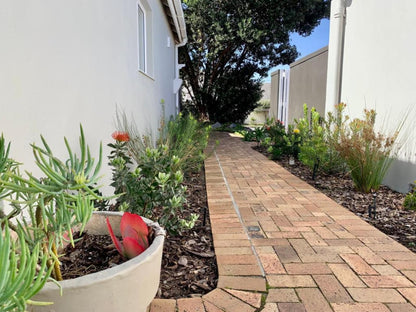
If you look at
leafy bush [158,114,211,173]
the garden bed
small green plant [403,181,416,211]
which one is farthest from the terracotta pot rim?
small green plant [403,181,416,211]

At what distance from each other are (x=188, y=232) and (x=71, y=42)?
1.82 metres

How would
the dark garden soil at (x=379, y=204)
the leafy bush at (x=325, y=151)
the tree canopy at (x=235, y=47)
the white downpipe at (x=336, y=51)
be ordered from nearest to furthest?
1. the dark garden soil at (x=379, y=204)
2. the leafy bush at (x=325, y=151)
3. the white downpipe at (x=336, y=51)
4. the tree canopy at (x=235, y=47)

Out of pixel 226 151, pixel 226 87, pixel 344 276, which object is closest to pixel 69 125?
pixel 344 276

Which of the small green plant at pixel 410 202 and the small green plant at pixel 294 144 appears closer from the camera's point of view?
the small green plant at pixel 410 202

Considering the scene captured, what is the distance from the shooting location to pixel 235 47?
50.8 ft

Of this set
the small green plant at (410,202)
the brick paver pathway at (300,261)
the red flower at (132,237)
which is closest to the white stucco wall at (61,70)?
the red flower at (132,237)

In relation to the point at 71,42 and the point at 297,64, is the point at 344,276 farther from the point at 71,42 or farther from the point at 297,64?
the point at 297,64

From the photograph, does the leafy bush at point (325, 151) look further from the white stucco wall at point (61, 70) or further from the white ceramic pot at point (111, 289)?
the white ceramic pot at point (111, 289)

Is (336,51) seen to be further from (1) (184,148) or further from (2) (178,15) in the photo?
(2) (178,15)

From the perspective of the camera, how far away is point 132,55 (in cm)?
429

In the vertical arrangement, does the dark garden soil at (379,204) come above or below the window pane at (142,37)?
below

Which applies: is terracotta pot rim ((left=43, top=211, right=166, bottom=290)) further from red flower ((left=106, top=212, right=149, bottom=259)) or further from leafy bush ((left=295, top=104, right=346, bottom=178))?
leafy bush ((left=295, top=104, right=346, bottom=178))

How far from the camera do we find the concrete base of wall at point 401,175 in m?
3.86

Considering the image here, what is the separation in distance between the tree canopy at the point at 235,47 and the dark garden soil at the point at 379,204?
34.0ft
